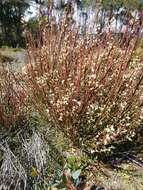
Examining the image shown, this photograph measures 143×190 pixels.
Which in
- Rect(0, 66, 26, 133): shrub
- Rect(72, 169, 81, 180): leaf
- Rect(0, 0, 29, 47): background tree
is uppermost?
Rect(0, 66, 26, 133): shrub

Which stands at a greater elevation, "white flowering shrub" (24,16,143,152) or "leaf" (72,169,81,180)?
"white flowering shrub" (24,16,143,152)

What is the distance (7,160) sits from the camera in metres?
3.69

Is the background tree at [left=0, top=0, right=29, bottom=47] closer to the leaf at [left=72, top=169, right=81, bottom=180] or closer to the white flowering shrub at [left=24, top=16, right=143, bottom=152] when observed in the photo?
the white flowering shrub at [left=24, top=16, right=143, bottom=152]

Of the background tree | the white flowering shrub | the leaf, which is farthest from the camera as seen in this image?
the background tree

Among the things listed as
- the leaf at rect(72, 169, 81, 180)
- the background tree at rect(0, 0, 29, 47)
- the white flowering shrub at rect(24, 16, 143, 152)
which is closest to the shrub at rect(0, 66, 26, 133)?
the white flowering shrub at rect(24, 16, 143, 152)

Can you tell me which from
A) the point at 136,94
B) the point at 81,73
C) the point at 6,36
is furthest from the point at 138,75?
the point at 6,36

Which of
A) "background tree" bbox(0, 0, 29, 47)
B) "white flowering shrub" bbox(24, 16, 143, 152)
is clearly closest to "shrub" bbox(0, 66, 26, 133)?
"white flowering shrub" bbox(24, 16, 143, 152)

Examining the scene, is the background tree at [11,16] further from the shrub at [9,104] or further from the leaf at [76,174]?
the leaf at [76,174]

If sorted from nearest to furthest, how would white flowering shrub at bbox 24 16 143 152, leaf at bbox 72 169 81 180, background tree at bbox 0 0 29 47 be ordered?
leaf at bbox 72 169 81 180
white flowering shrub at bbox 24 16 143 152
background tree at bbox 0 0 29 47

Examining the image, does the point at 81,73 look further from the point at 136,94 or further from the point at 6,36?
the point at 6,36

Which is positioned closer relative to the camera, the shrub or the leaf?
the leaf

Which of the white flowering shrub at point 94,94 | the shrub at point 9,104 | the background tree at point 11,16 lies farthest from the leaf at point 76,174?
the background tree at point 11,16

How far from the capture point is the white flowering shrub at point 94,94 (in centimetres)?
397

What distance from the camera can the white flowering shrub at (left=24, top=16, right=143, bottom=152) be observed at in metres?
3.97
